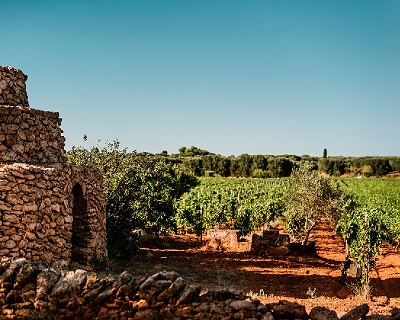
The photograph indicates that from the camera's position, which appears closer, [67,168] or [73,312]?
[73,312]

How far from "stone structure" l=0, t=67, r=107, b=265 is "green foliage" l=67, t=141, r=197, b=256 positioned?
121 inches

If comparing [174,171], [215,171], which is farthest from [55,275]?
[215,171]

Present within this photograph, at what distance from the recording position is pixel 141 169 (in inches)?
923

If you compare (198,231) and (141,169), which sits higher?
(141,169)

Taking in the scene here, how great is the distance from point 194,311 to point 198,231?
1869cm

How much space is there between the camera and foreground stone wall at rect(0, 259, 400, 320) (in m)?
6.88

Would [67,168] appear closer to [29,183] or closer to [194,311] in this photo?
[29,183]

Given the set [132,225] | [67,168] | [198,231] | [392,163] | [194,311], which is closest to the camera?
[194,311]

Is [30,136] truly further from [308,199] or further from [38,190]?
[308,199]

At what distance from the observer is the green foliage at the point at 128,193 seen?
57.6ft

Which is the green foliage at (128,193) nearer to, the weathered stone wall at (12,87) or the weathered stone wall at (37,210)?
the weathered stone wall at (37,210)

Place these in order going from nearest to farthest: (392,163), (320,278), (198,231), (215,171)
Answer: (320,278) → (198,231) → (215,171) → (392,163)

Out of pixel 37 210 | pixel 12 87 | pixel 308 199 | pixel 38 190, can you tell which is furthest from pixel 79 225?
pixel 308 199

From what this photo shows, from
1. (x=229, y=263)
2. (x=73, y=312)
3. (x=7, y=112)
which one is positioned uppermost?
(x=7, y=112)
